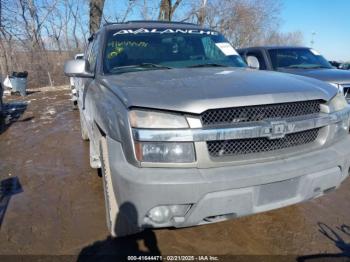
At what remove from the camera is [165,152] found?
2.09m

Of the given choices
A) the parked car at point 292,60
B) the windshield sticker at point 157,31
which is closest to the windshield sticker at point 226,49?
the windshield sticker at point 157,31

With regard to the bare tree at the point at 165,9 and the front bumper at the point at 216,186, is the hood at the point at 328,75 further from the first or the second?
the bare tree at the point at 165,9

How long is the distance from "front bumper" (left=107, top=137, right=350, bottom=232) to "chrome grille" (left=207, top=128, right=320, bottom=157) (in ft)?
0.35

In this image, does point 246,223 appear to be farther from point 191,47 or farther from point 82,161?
point 82,161

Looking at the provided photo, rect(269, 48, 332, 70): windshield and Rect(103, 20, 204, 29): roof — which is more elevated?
Rect(103, 20, 204, 29): roof

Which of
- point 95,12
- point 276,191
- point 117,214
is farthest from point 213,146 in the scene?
point 95,12

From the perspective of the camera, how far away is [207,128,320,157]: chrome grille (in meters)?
2.19

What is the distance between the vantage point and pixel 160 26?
3.85m

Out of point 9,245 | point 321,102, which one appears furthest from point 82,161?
point 321,102

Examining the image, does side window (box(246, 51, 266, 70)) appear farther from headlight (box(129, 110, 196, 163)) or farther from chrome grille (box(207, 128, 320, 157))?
headlight (box(129, 110, 196, 163))

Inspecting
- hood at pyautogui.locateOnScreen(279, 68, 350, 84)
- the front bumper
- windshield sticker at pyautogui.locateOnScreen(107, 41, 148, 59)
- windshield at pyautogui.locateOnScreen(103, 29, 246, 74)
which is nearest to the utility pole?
hood at pyautogui.locateOnScreen(279, 68, 350, 84)

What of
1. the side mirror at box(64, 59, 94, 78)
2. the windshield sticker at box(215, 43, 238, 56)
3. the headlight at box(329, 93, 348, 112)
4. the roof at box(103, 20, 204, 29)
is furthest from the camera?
the windshield sticker at box(215, 43, 238, 56)

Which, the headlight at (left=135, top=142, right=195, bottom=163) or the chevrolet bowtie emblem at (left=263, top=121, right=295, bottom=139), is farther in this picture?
the chevrolet bowtie emblem at (left=263, top=121, right=295, bottom=139)

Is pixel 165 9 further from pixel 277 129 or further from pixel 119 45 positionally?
pixel 277 129
